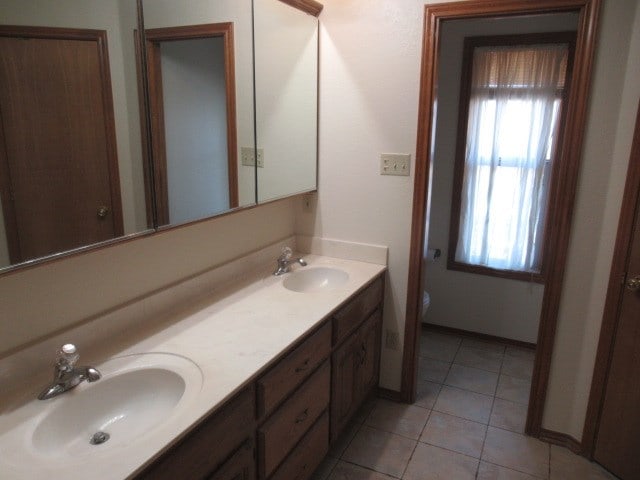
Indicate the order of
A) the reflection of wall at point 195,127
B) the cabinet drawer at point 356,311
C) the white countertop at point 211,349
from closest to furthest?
the white countertop at point 211,349 → the reflection of wall at point 195,127 → the cabinet drawer at point 356,311

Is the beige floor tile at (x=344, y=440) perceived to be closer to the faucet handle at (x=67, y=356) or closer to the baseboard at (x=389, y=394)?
the baseboard at (x=389, y=394)

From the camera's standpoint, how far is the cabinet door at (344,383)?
6.56ft

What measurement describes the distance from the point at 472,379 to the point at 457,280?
2.44 feet

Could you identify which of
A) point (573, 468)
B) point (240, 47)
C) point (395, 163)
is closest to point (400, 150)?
point (395, 163)

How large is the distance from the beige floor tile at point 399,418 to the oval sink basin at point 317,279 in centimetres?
73

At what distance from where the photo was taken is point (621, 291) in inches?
77.0

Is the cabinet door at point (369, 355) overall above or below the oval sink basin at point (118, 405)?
below

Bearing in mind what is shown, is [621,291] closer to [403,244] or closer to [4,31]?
[403,244]

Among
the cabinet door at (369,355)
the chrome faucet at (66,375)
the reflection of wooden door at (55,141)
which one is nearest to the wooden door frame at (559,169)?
the cabinet door at (369,355)

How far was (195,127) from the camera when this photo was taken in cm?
175

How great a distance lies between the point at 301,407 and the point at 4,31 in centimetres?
141

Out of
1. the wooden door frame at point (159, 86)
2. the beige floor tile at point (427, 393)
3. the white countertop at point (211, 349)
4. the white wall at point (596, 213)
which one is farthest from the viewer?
the beige floor tile at point (427, 393)

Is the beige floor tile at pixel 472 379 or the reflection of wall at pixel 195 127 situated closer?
the reflection of wall at pixel 195 127

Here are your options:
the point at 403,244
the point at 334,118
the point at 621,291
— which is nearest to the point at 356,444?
the point at 403,244
